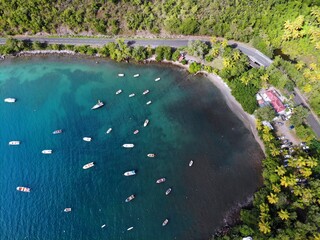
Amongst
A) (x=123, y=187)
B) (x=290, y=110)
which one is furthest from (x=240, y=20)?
(x=123, y=187)

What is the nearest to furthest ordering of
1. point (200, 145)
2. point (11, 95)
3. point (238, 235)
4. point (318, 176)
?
point (238, 235), point (318, 176), point (200, 145), point (11, 95)

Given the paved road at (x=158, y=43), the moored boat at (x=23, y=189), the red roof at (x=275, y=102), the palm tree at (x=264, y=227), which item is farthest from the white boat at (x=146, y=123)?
the palm tree at (x=264, y=227)

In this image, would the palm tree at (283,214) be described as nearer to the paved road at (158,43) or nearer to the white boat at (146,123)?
the paved road at (158,43)

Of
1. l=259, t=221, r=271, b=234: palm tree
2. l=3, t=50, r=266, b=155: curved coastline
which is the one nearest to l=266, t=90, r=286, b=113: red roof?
l=3, t=50, r=266, b=155: curved coastline

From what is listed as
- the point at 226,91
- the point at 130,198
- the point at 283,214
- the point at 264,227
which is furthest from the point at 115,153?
the point at 283,214

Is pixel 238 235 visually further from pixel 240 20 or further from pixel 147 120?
pixel 240 20

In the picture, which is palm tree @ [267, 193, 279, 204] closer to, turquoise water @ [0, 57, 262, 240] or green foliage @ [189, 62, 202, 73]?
turquoise water @ [0, 57, 262, 240]
